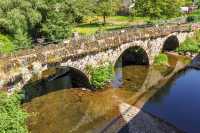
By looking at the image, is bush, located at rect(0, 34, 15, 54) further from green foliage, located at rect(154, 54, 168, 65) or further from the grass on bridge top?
the grass on bridge top

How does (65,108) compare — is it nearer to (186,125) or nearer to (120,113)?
(120,113)

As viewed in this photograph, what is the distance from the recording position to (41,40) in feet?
226

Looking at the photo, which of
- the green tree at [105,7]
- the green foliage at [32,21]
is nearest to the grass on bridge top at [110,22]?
the green tree at [105,7]

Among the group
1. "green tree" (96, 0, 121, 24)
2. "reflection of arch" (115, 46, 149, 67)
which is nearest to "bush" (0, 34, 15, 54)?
"reflection of arch" (115, 46, 149, 67)

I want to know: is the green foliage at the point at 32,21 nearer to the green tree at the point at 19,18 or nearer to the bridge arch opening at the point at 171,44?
the green tree at the point at 19,18

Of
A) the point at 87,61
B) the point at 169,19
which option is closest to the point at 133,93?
the point at 87,61

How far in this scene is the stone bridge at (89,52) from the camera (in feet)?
134

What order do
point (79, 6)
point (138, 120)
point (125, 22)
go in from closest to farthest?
point (138, 120) < point (79, 6) < point (125, 22)

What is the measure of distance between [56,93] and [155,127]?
1631 cm

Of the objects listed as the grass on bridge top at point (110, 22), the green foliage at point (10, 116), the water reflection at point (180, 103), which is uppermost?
the grass on bridge top at point (110, 22)

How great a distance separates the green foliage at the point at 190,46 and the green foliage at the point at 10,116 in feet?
137

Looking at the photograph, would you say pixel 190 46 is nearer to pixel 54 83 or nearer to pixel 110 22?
pixel 54 83

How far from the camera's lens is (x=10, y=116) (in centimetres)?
3388

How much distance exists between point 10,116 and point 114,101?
17824 mm
